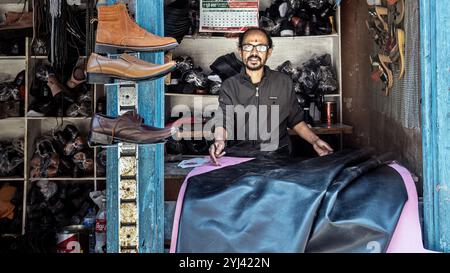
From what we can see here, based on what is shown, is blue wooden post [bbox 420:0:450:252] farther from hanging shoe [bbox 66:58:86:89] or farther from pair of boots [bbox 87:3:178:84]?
hanging shoe [bbox 66:58:86:89]

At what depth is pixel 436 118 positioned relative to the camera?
2.21 metres

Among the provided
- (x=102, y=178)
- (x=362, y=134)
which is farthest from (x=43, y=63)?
(x=362, y=134)

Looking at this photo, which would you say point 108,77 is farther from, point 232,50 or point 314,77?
point 232,50

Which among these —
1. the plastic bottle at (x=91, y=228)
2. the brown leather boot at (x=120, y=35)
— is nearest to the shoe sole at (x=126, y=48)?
the brown leather boot at (x=120, y=35)

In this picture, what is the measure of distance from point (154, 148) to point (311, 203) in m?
0.85

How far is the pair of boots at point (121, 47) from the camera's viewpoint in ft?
6.77

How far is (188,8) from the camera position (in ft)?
16.0

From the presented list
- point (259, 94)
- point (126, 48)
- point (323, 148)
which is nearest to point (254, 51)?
point (259, 94)

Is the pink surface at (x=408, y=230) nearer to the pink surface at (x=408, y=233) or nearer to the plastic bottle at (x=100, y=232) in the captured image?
the pink surface at (x=408, y=233)

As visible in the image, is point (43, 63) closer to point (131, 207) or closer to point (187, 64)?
point (187, 64)

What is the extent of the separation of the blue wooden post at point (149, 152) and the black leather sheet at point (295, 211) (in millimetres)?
213

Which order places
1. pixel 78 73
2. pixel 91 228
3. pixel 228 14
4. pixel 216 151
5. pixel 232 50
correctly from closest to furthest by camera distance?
1. pixel 216 151
2. pixel 91 228
3. pixel 78 73
4. pixel 228 14
5. pixel 232 50

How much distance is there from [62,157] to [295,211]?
3331mm

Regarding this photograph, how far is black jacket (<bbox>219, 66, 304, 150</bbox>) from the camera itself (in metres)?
3.38
